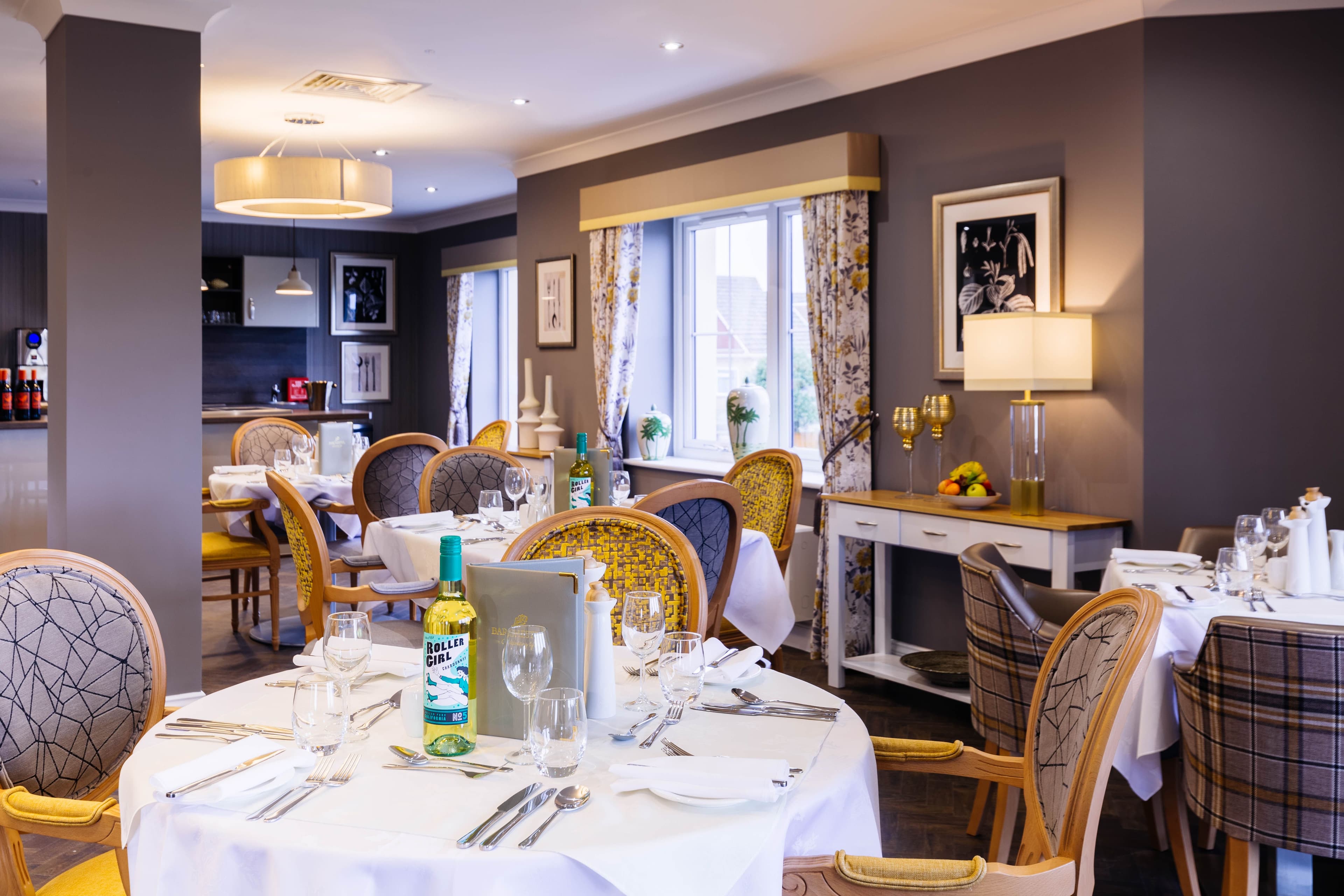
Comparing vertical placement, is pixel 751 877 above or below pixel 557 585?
below

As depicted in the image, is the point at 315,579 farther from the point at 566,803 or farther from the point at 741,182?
the point at 741,182

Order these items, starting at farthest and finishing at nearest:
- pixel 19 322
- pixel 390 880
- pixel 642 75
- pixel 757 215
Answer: pixel 19 322 → pixel 757 215 → pixel 642 75 → pixel 390 880

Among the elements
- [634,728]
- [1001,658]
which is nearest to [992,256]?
[1001,658]

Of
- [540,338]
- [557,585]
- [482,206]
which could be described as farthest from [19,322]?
[557,585]

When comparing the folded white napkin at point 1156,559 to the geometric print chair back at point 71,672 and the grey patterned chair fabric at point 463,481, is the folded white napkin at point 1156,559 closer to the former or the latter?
the grey patterned chair fabric at point 463,481

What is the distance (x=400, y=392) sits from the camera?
1088 centimetres

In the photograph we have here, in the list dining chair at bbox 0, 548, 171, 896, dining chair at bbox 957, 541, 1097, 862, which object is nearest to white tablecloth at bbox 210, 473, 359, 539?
dining chair at bbox 0, 548, 171, 896

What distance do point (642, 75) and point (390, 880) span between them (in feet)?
15.5

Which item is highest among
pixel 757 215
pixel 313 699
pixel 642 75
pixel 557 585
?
pixel 642 75

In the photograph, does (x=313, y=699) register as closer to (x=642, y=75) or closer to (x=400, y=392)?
(x=642, y=75)

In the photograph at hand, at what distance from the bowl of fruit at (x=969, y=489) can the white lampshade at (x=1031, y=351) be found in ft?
1.42

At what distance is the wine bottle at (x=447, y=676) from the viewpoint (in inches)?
58.3

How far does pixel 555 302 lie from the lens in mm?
7332

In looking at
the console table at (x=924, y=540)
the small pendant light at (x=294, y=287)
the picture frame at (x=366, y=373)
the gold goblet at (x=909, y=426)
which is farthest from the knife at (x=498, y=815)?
the picture frame at (x=366, y=373)
